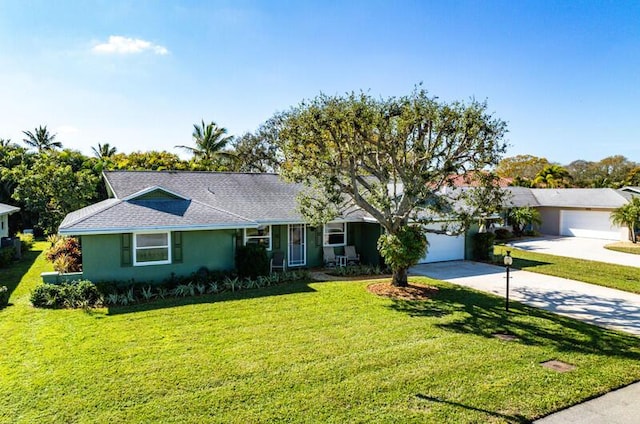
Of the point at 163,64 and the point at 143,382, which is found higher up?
the point at 163,64

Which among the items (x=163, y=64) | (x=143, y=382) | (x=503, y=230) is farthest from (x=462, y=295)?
(x=503, y=230)

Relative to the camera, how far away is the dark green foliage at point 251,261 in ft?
46.9

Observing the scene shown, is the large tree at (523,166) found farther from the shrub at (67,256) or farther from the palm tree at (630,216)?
the shrub at (67,256)

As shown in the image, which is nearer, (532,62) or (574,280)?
(574,280)

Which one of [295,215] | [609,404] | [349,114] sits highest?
[349,114]

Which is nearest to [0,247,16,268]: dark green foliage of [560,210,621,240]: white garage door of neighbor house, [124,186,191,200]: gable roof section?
[124,186,191,200]: gable roof section

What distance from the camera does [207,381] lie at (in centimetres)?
667

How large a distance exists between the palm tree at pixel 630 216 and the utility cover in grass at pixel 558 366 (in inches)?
905

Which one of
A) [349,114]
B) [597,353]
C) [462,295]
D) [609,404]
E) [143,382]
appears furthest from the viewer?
[462,295]

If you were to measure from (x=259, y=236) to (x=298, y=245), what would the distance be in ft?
6.29

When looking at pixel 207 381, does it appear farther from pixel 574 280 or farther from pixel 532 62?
pixel 532 62

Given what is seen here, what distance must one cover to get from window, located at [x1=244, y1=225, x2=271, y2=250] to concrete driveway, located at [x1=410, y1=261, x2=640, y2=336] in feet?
20.6

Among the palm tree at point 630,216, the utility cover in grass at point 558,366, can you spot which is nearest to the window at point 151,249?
the utility cover in grass at point 558,366

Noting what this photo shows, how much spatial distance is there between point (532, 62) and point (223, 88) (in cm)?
1385
